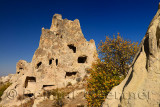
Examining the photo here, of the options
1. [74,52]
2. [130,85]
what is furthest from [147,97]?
[74,52]

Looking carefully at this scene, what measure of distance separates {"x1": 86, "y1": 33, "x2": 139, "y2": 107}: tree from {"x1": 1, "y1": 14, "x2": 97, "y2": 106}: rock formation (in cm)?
974

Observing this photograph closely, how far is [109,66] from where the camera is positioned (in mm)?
11242

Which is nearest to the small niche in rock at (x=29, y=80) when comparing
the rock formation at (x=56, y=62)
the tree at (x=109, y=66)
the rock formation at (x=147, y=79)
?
the rock formation at (x=56, y=62)

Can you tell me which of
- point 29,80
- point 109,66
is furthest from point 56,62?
point 109,66

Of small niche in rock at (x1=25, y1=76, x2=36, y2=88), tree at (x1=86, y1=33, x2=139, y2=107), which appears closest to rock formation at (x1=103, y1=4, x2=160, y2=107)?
tree at (x1=86, y1=33, x2=139, y2=107)

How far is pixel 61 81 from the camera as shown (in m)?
26.2

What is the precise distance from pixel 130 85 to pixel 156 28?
2.88 metres

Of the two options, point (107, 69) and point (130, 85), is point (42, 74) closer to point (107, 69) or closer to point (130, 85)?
point (107, 69)

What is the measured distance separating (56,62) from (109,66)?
66.7ft

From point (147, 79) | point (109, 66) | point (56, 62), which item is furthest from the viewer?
point (56, 62)

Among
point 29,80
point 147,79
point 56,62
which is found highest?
point 56,62

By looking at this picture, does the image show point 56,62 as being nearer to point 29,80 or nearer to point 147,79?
point 29,80

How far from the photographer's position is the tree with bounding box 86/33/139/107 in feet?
32.9

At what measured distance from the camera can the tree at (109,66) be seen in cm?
1004
